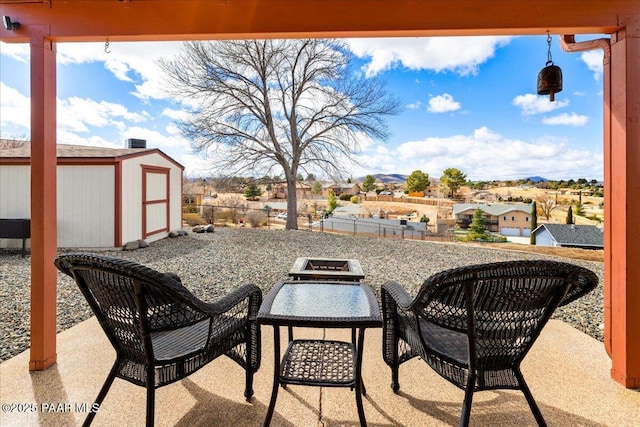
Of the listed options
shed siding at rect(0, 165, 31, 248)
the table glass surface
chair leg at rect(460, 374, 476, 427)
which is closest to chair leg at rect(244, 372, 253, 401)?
the table glass surface

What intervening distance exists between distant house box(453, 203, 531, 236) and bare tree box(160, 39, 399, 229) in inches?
297

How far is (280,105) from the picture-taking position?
37.6 feet

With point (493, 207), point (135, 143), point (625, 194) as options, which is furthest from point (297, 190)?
point (493, 207)

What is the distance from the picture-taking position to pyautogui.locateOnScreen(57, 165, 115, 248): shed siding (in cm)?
682

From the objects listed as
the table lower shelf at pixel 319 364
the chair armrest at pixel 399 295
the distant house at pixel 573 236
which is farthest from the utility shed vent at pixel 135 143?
the distant house at pixel 573 236

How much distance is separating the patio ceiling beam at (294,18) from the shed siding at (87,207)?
5501mm

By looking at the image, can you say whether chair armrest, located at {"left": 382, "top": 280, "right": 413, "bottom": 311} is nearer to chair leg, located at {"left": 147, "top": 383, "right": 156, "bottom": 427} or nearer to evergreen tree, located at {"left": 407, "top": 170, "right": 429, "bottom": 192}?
chair leg, located at {"left": 147, "top": 383, "right": 156, "bottom": 427}

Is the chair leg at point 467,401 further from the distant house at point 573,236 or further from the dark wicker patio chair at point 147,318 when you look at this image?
the distant house at point 573,236

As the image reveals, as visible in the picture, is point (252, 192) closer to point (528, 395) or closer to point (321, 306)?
point (321, 306)

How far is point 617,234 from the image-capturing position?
196 cm

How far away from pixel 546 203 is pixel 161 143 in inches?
548

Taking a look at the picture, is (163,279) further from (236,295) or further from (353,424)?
(353,424)

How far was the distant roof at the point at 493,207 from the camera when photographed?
44.1 ft

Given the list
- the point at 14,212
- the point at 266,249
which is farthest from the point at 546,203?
the point at 14,212
